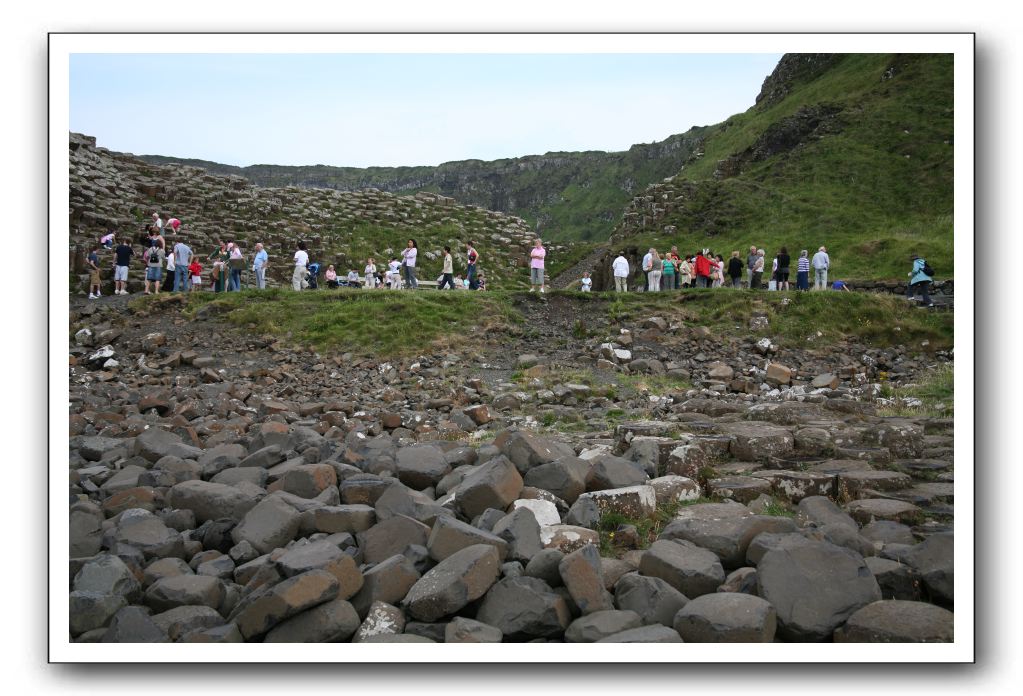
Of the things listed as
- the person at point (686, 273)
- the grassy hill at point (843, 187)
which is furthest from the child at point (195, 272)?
the grassy hill at point (843, 187)

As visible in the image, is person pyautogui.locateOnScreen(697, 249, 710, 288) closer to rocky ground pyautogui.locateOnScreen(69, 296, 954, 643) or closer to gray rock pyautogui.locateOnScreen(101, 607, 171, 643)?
rocky ground pyautogui.locateOnScreen(69, 296, 954, 643)

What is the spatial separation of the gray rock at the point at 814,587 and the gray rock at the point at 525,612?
1308mm

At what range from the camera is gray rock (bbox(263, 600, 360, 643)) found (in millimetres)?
4672

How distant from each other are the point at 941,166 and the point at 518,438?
32143mm

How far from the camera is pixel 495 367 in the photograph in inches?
627

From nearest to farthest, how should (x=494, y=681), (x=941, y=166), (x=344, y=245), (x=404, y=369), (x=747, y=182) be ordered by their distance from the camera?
(x=494, y=681) → (x=404, y=369) → (x=344, y=245) → (x=941, y=166) → (x=747, y=182)

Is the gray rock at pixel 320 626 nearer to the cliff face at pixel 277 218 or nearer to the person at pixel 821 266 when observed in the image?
the person at pixel 821 266

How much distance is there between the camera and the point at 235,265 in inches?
854

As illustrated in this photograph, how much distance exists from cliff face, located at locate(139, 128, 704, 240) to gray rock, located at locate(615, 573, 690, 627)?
69753mm

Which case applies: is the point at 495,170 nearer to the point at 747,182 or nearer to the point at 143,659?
the point at 747,182

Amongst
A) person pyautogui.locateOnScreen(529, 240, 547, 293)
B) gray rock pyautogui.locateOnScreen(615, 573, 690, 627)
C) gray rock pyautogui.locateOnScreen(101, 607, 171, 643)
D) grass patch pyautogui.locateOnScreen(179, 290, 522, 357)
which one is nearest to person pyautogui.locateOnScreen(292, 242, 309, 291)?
grass patch pyautogui.locateOnScreen(179, 290, 522, 357)

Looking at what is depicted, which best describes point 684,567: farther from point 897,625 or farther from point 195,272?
point 195,272

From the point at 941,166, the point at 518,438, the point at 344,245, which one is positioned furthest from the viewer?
the point at 941,166
